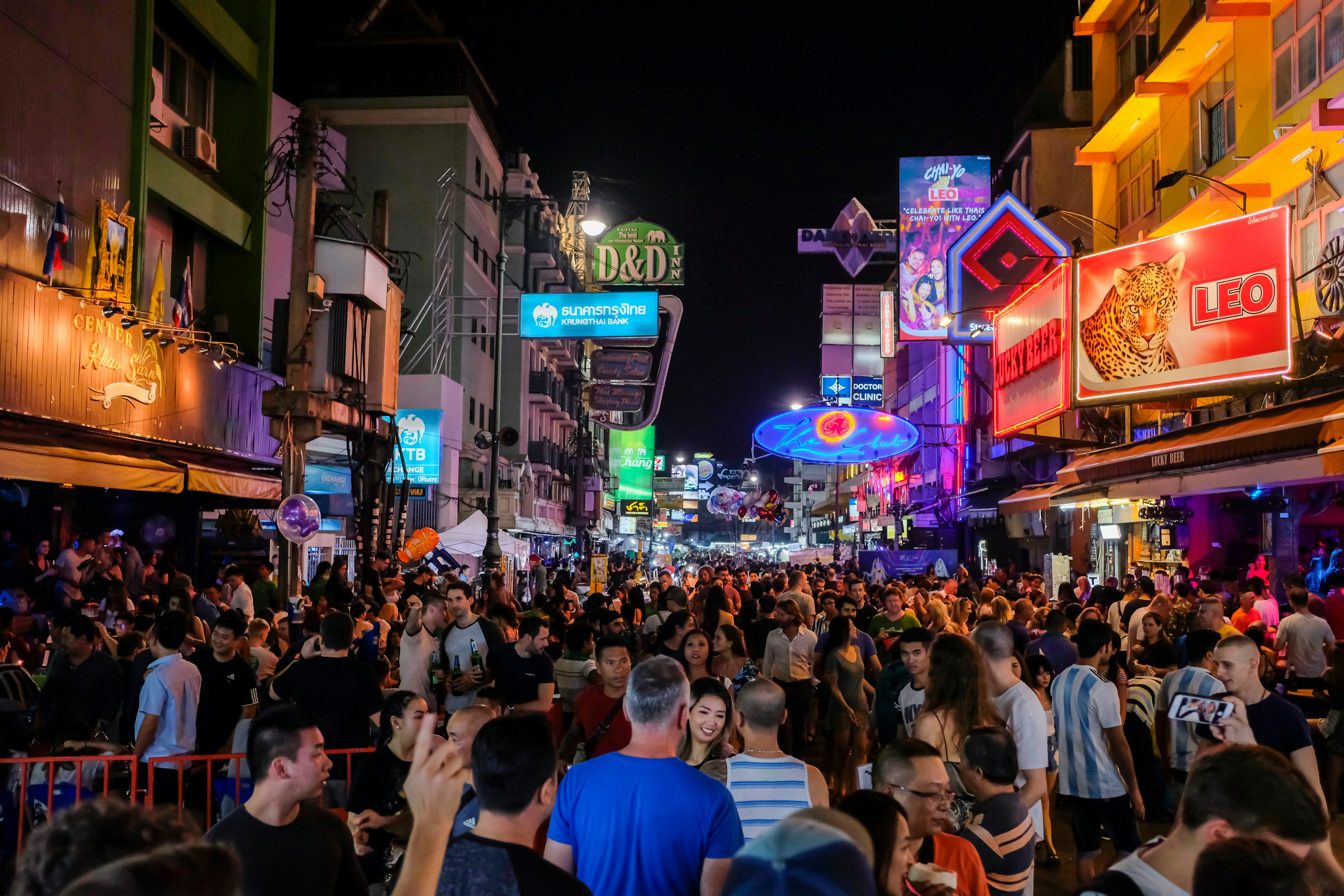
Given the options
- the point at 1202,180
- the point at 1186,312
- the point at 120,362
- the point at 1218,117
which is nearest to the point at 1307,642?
the point at 1186,312

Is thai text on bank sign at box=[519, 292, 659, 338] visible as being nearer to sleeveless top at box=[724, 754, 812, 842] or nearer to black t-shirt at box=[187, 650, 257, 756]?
black t-shirt at box=[187, 650, 257, 756]

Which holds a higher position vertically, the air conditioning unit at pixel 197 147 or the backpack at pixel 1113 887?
the air conditioning unit at pixel 197 147

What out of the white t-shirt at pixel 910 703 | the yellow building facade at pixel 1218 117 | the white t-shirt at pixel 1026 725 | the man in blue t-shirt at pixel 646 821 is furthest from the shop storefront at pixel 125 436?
the yellow building facade at pixel 1218 117

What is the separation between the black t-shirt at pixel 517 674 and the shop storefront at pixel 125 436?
22.8 ft

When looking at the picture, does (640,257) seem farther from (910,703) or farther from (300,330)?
(910,703)

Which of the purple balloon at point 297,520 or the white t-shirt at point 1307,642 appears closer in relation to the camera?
the white t-shirt at point 1307,642

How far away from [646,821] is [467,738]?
62.8 inches

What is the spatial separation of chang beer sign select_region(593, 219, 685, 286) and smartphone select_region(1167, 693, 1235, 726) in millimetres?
29534

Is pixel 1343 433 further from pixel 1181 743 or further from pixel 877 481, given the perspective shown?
pixel 877 481

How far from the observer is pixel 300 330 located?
17.3 metres

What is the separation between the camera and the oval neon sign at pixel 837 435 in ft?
88.8

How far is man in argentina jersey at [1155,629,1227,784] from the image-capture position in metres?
7.34

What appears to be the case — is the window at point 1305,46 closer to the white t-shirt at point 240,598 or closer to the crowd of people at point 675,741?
the crowd of people at point 675,741

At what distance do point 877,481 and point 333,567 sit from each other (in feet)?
160
